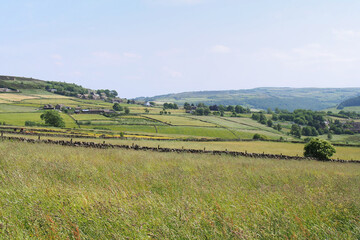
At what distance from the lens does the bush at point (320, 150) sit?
3566 centimetres

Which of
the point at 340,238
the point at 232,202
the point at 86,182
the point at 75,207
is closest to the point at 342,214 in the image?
the point at 340,238

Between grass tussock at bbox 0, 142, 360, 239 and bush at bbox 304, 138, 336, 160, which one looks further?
bush at bbox 304, 138, 336, 160

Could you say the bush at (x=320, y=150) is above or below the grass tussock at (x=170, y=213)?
below

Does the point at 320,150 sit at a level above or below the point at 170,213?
below

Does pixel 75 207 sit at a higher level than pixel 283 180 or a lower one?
higher

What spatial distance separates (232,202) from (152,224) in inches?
85.7

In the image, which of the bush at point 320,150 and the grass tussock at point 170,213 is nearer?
the grass tussock at point 170,213

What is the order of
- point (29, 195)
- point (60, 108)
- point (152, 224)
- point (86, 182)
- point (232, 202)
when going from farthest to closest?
point (60, 108), point (86, 182), point (232, 202), point (29, 195), point (152, 224)

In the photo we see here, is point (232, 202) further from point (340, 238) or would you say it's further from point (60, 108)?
point (60, 108)

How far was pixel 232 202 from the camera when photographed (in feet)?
21.0

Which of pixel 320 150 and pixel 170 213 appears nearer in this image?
pixel 170 213

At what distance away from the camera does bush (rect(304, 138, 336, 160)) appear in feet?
117

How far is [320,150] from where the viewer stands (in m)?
35.8

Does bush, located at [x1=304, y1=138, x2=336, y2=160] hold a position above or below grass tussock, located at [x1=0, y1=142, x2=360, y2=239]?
below
